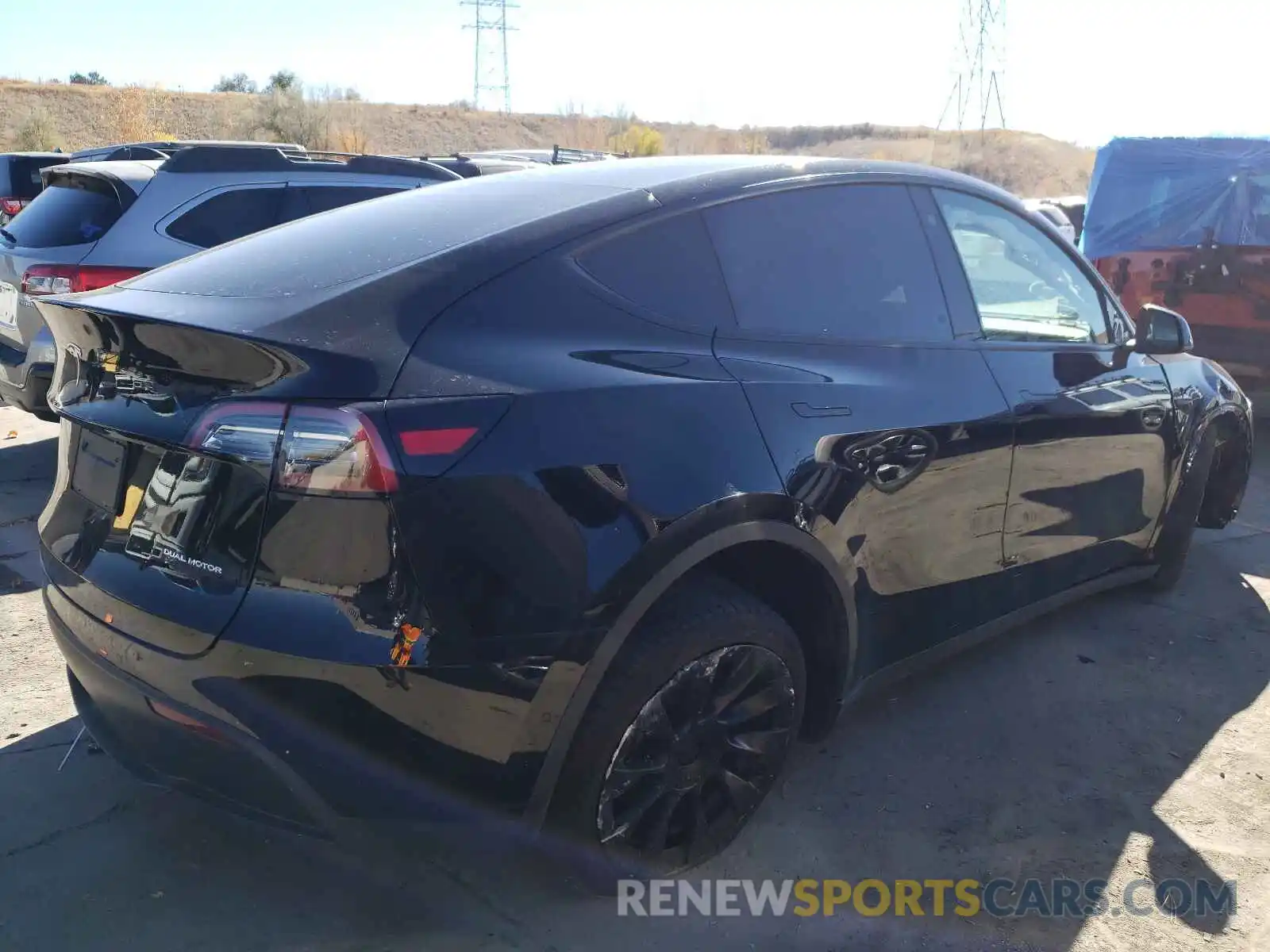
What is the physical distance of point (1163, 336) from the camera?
13.5ft

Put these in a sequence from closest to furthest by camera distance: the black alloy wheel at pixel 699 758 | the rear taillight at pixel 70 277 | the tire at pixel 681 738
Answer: the tire at pixel 681 738
the black alloy wheel at pixel 699 758
the rear taillight at pixel 70 277

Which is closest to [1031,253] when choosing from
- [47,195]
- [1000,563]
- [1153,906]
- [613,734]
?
[1000,563]

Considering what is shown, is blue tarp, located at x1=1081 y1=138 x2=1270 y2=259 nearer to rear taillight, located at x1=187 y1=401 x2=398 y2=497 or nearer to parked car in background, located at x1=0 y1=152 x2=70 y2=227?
rear taillight, located at x1=187 y1=401 x2=398 y2=497

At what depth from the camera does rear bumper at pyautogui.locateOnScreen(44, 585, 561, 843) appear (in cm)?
207

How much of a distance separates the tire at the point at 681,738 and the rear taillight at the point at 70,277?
4.17 meters

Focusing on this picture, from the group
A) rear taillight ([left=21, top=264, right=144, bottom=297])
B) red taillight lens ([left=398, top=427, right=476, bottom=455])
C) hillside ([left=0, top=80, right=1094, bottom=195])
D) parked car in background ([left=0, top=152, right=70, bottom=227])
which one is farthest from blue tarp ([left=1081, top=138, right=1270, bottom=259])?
hillside ([left=0, top=80, right=1094, bottom=195])

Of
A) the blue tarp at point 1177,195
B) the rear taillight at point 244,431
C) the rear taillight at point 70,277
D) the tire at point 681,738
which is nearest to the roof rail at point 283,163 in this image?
the rear taillight at point 70,277

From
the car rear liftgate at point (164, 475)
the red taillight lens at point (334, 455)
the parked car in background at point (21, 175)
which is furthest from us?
the parked car in background at point (21, 175)

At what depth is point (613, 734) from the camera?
233cm

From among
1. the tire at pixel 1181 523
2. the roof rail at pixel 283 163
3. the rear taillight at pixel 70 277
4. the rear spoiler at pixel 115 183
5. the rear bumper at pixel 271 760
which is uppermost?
the roof rail at pixel 283 163

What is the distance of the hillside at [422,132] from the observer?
140 feet

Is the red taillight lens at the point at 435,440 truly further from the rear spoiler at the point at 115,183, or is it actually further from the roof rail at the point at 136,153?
the roof rail at the point at 136,153

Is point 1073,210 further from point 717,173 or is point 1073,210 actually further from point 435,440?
point 435,440

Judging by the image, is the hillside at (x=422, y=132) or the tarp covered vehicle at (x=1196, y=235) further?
the hillside at (x=422, y=132)
